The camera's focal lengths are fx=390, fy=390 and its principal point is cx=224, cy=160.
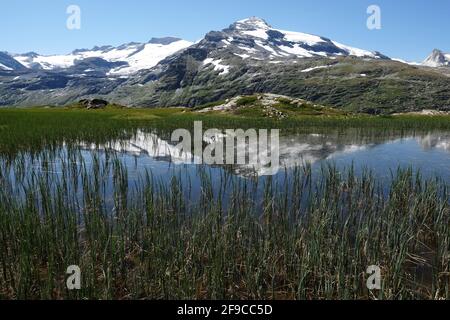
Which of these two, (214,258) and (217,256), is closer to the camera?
(217,256)

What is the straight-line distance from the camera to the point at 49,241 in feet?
32.1

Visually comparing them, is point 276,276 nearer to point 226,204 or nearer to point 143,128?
point 226,204

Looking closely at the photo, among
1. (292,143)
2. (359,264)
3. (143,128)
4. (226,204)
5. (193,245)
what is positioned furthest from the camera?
(143,128)

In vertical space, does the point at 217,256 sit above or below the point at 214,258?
above

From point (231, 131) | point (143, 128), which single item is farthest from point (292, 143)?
point (143, 128)

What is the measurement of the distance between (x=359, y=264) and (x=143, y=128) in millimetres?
42286

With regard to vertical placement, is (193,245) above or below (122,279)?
above

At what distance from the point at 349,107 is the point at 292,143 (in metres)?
172

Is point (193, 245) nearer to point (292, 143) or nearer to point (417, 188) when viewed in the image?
point (417, 188)

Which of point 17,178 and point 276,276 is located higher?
point 17,178

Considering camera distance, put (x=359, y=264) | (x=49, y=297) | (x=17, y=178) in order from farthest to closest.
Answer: (x=17, y=178), (x=359, y=264), (x=49, y=297)

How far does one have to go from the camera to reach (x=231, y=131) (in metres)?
50.0

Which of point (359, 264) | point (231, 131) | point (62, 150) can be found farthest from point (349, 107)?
point (359, 264)

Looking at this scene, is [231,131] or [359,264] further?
[231,131]
